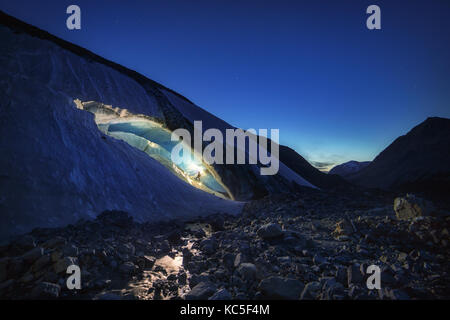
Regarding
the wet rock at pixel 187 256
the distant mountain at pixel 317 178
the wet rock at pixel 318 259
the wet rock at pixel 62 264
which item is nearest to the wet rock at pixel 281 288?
the wet rock at pixel 318 259

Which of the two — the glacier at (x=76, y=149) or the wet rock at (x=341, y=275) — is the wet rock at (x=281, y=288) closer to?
the wet rock at (x=341, y=275)

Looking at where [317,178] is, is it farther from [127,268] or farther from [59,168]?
[127,268]

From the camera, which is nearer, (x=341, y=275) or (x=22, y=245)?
(x=341, y=275)

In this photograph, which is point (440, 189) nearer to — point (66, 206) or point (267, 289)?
point (267, 289)

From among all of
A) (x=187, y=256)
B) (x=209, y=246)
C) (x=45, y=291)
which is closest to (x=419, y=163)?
(x=209, y=246)
